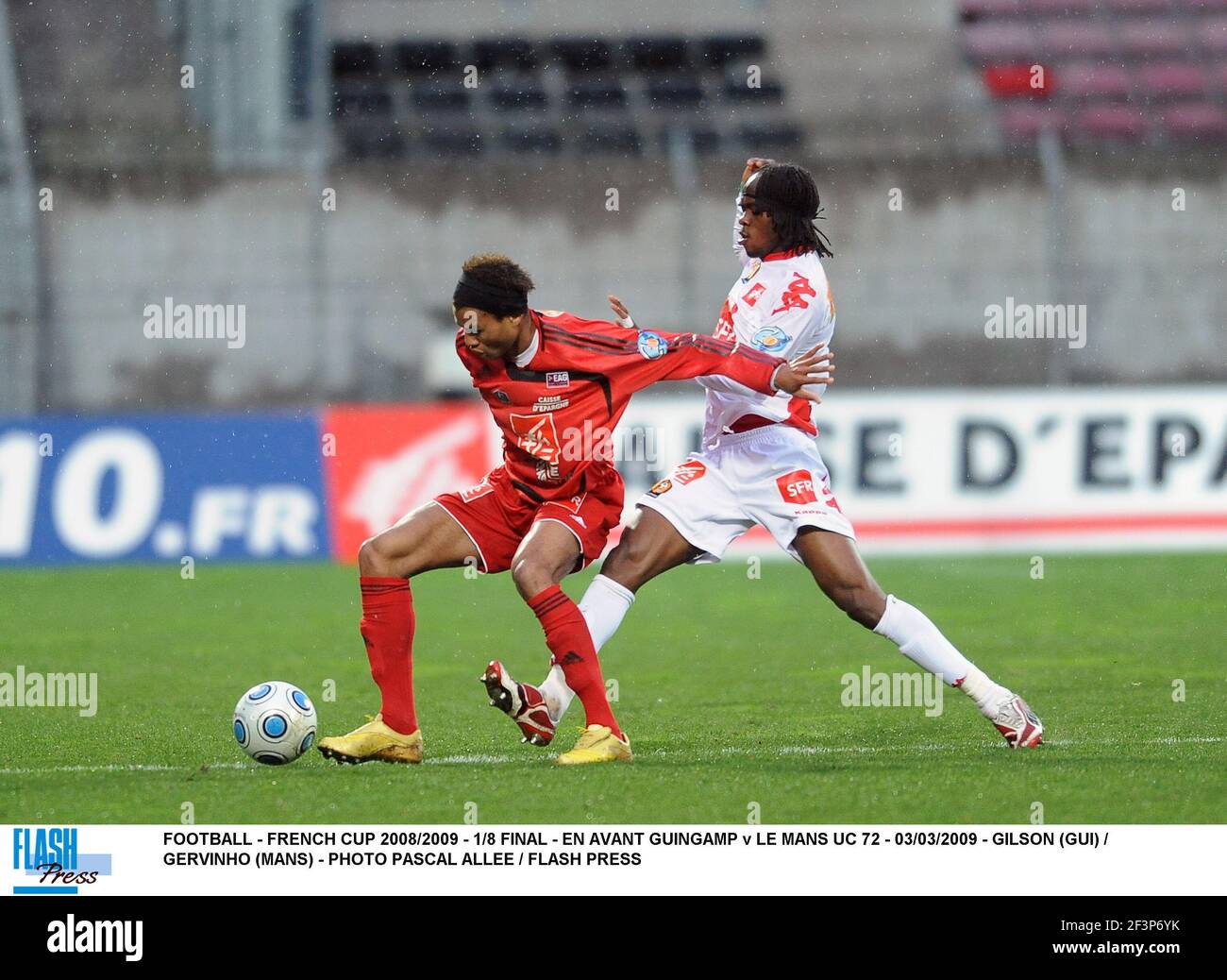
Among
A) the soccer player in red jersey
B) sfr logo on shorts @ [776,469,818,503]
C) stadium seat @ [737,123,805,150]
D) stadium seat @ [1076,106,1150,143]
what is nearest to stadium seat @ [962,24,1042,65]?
stadium seat @ [1076,106,1150,143]

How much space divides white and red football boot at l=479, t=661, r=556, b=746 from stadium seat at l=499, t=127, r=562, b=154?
14.8m

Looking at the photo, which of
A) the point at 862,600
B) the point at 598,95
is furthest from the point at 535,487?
the point at 598,95

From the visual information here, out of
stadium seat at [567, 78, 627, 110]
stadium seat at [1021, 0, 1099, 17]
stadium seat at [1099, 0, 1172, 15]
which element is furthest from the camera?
stadium seat at [1099, 0, 1172, 15]

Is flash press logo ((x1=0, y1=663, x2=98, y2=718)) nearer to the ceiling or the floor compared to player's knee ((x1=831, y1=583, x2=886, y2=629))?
nearer to the floor

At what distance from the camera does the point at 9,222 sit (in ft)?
58.7

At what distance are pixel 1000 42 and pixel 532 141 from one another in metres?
6.07

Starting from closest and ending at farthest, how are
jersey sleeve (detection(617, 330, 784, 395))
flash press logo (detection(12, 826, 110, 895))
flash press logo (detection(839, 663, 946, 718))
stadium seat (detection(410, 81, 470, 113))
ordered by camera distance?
1. flash press logo (detection(12, 826, 110, 895))
2. jersey sleeve (detection(617, 330, 784, 395))
3. flash press logo (detection(839, 663, 946, 718))
4. stadium seat (detection(410, 81, 470, 113))

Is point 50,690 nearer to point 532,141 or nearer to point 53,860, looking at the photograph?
point 53,860

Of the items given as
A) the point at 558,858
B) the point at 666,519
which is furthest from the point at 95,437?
the point at 558,858

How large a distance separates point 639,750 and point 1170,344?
43.0 feet

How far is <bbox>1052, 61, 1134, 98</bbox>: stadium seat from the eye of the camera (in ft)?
74.3

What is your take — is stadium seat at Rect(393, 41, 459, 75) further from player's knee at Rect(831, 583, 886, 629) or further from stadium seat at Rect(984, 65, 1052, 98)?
player's knee at Rect(831, 583, 886, 629)

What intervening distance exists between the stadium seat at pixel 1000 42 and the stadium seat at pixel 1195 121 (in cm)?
179

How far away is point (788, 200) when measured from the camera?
6582 millimetres
